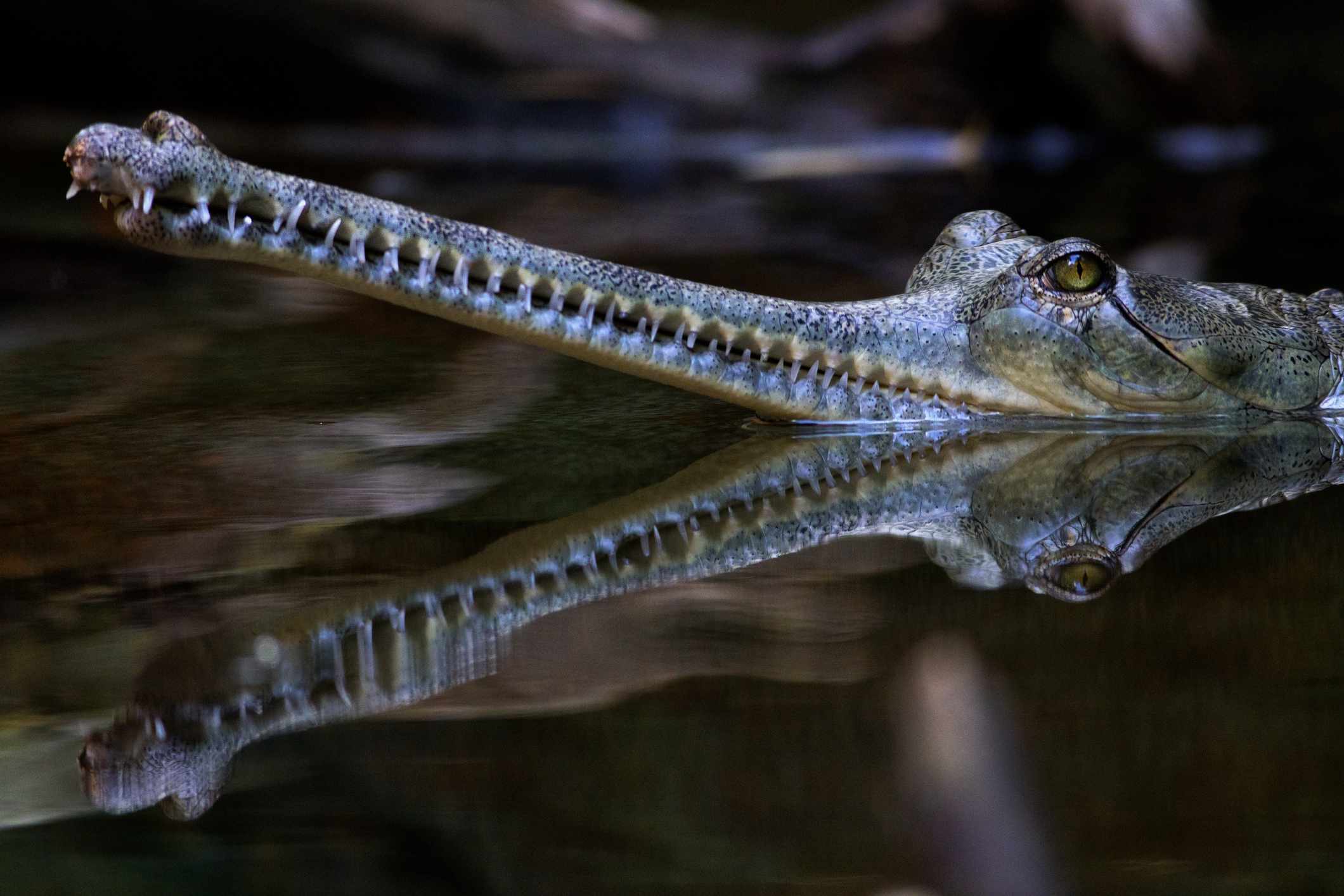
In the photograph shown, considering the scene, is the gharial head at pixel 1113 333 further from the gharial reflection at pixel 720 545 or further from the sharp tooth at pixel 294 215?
the sharp tooth at pixel 294 215

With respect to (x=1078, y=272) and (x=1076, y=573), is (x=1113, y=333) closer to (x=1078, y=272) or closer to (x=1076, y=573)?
(x=1078, y=272)

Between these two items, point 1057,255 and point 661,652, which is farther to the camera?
point 1057,255

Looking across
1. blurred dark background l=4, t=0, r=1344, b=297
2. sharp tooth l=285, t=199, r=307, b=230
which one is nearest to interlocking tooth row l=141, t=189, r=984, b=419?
sharp tooth l=285, t=199, r=307, b=230

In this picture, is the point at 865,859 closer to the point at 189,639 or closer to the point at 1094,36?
the point at 189,639

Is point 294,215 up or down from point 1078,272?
down

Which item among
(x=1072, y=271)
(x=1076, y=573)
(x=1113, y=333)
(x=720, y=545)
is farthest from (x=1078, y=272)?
(x=720, y=545)

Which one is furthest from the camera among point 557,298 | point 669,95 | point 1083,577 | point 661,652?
point 669,95
